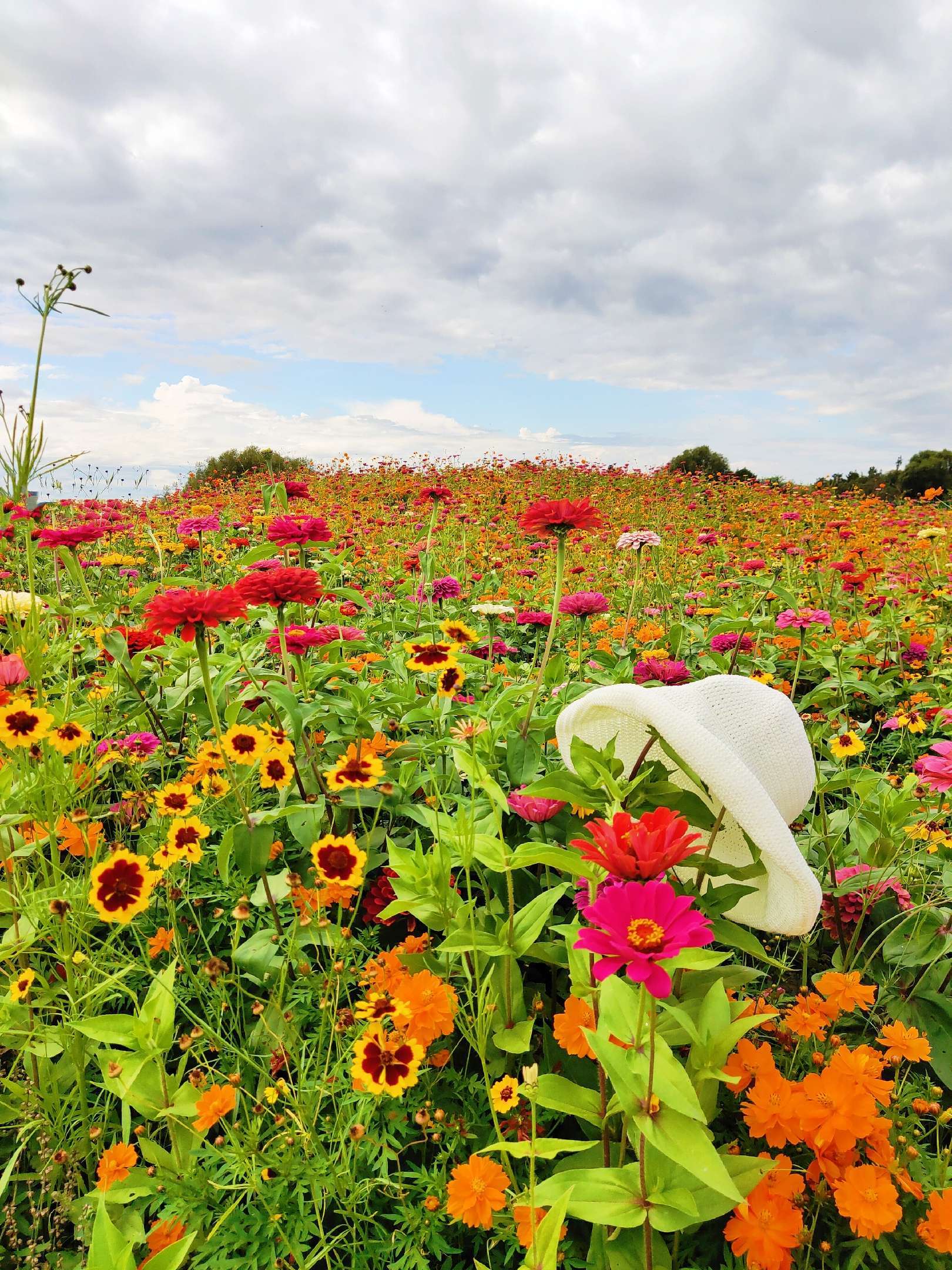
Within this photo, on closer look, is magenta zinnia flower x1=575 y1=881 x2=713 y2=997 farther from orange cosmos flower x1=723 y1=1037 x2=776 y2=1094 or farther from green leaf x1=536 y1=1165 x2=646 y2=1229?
orange cosmos flower x1=723 y1=1037 x2=776 y2=1094

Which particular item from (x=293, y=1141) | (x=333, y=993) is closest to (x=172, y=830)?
(x=333, y=993)

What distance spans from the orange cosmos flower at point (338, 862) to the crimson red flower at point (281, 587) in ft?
1.51

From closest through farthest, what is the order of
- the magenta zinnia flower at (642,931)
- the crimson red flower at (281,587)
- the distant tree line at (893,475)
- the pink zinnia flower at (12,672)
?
1. the magenta zinnia flower at (642,931)
2. the crimson red flower at (281,587)
3. the pink zinnia flower at (12,672)
4. the distant tree line at (893,475)

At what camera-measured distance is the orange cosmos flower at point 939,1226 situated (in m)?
0.80

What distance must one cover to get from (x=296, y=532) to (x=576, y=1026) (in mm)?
1186

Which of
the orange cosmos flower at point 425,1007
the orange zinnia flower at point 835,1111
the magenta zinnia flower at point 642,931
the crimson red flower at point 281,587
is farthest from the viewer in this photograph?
the crimson red flower at point 281,587

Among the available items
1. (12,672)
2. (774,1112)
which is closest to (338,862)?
(774,1112)

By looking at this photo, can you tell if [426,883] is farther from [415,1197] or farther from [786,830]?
[786,830]

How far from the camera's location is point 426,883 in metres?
1.11

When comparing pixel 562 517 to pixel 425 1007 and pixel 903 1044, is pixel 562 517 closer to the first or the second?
pixel 425 1007

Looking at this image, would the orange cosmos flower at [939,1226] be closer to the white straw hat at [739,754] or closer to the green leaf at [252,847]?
the white straw hat at [739,754]

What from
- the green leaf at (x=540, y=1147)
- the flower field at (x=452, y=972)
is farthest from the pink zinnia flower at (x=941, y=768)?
the green leaf at (x=540, y=1147)

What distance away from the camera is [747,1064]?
37.4 inches

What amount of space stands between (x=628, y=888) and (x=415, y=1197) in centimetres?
72
